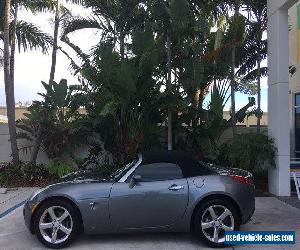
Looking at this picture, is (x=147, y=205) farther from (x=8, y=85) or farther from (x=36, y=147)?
(x=8, y=85)

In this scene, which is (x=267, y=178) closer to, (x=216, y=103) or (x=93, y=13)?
(x=216, y=103)

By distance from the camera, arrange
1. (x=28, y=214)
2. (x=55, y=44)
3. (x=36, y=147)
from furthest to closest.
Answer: (x=55, y=44) < (x=36, y=147) < (x=28, y=214)

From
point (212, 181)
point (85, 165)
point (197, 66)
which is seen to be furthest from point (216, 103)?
point (212, 181)

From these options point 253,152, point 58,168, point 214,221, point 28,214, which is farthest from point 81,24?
point 214,221

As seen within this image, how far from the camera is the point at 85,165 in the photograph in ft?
43.9

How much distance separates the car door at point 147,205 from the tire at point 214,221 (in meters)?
0.29

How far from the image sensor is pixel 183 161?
6879mm

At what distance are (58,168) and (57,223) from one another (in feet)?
20.8

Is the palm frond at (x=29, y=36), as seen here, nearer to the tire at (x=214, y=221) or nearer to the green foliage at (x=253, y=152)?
the green foliage at (x=253, y=152)

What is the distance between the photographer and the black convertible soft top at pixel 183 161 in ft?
22.2

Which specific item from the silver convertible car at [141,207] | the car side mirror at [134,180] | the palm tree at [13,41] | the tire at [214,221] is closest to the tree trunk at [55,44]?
the palm tree at [13,41]

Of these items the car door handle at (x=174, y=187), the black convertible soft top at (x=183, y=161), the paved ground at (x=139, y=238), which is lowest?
the paved ground at (x=139, y=238)

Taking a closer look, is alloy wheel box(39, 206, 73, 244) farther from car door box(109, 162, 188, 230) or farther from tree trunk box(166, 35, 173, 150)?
tree trunk box(166, 35, 173, 150)

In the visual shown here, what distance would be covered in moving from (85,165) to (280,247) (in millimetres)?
7983
